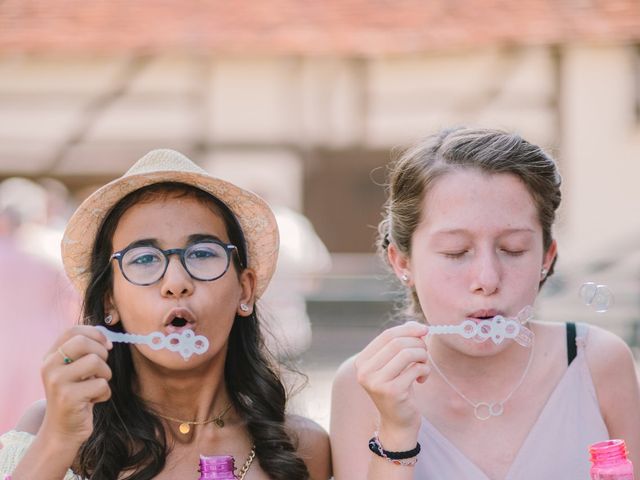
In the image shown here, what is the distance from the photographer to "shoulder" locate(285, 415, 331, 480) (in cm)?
300

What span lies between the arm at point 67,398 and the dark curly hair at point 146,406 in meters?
0.35

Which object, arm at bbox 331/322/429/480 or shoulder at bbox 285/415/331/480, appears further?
shoulder at bbox 285/415/331/480

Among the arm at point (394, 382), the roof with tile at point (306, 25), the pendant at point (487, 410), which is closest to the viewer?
the arm at point (394, 382)

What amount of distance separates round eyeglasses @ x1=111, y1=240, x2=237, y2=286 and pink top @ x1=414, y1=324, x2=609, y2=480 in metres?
0.72

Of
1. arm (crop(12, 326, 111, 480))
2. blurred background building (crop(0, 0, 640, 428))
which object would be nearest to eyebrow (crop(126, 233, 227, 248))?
arm (crop(12, 326, 111, 480))

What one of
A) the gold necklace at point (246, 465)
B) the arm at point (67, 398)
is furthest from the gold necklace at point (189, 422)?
the arm at point (67, 398)

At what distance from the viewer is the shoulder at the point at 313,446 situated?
3.00 metres

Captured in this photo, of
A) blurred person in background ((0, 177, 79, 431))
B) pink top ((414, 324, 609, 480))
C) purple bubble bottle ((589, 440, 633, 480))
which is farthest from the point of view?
blurred person in background ((0, 177, 79, 431))

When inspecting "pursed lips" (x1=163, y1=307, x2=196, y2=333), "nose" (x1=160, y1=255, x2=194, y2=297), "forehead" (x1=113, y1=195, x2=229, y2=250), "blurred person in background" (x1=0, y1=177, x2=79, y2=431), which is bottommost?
"pursed lips" (x1=163, y1=307, x2=196, y2=333)

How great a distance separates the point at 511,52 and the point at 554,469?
11034 mm

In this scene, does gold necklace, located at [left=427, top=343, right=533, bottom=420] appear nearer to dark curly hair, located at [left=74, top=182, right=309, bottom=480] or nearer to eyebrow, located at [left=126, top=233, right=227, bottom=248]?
dark curly hair, located at [left=74, top=182, right=309, bottom=480]

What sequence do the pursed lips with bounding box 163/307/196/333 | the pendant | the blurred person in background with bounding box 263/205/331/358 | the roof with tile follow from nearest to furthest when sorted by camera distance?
the pursed lips with bounding box 163/307/196/333 → the pendant → the blurred person in background with bounding box 263/205/331/358 → the roof with tile

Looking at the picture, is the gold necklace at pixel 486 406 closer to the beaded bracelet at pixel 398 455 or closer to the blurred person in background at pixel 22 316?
the beaded bracelet at pixel 398 455

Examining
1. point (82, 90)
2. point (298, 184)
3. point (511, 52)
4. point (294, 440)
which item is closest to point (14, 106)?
point (82, 90)
